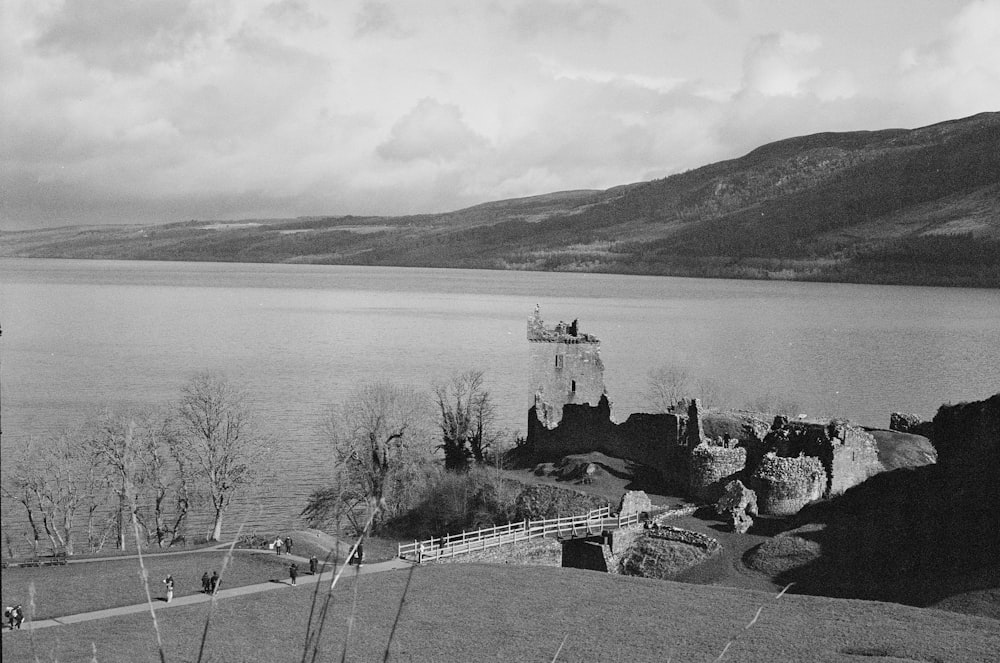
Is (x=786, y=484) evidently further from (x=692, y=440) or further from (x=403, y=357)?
(x=403, y=357)

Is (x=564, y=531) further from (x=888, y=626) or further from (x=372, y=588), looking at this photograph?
(x=888, y=626)

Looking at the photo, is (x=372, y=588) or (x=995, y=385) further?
(x=995, y=385)

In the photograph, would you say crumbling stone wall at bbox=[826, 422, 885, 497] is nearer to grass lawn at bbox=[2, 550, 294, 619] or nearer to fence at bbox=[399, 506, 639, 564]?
fence at bbox=[399, 506, 639, 564]

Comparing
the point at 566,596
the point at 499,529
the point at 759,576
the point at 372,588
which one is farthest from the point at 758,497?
the point at 372,588

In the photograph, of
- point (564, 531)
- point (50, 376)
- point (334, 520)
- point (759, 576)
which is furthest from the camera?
point (50, 376)

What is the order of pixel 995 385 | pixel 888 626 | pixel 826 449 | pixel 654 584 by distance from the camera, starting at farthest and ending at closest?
pixel 995 385, pixel 826 449, pixel 654 584, pixel 888 626

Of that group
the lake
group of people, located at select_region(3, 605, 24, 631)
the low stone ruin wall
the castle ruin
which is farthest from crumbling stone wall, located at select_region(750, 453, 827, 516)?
group of people, located at select_region(3, 605, 24, 631)
